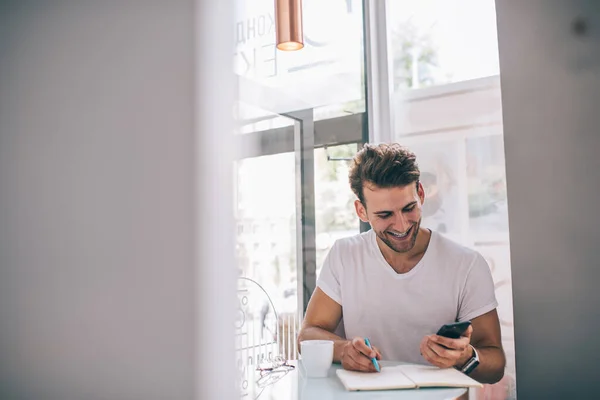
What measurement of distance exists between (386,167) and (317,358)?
24.1 inches

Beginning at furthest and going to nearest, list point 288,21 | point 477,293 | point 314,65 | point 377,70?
point 377,70
point 314,65
point 477,293
point 288,21

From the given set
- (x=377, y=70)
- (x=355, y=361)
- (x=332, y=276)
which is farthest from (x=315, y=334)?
(x=377, y=70)

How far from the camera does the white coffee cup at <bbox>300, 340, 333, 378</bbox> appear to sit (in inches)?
44.8

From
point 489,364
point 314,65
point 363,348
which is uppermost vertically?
point 314,65

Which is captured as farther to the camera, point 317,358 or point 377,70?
point 377,70

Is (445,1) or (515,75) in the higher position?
(445,1)

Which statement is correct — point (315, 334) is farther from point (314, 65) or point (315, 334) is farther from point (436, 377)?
point (314, 65)

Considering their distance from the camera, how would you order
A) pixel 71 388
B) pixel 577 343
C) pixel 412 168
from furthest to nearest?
pixel 412 168
pixel 577 343
pixel 71 388

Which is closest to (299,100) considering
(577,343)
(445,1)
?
(445,1)

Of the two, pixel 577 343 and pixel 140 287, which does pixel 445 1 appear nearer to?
pixel 577 343

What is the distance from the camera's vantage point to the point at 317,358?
44.9 inches

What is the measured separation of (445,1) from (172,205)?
176 centimetres

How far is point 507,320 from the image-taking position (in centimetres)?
146

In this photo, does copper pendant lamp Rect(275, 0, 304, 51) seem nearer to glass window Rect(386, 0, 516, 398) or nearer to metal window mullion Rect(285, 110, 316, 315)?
metal window mullion Rect(285, 110, 316, 315)
